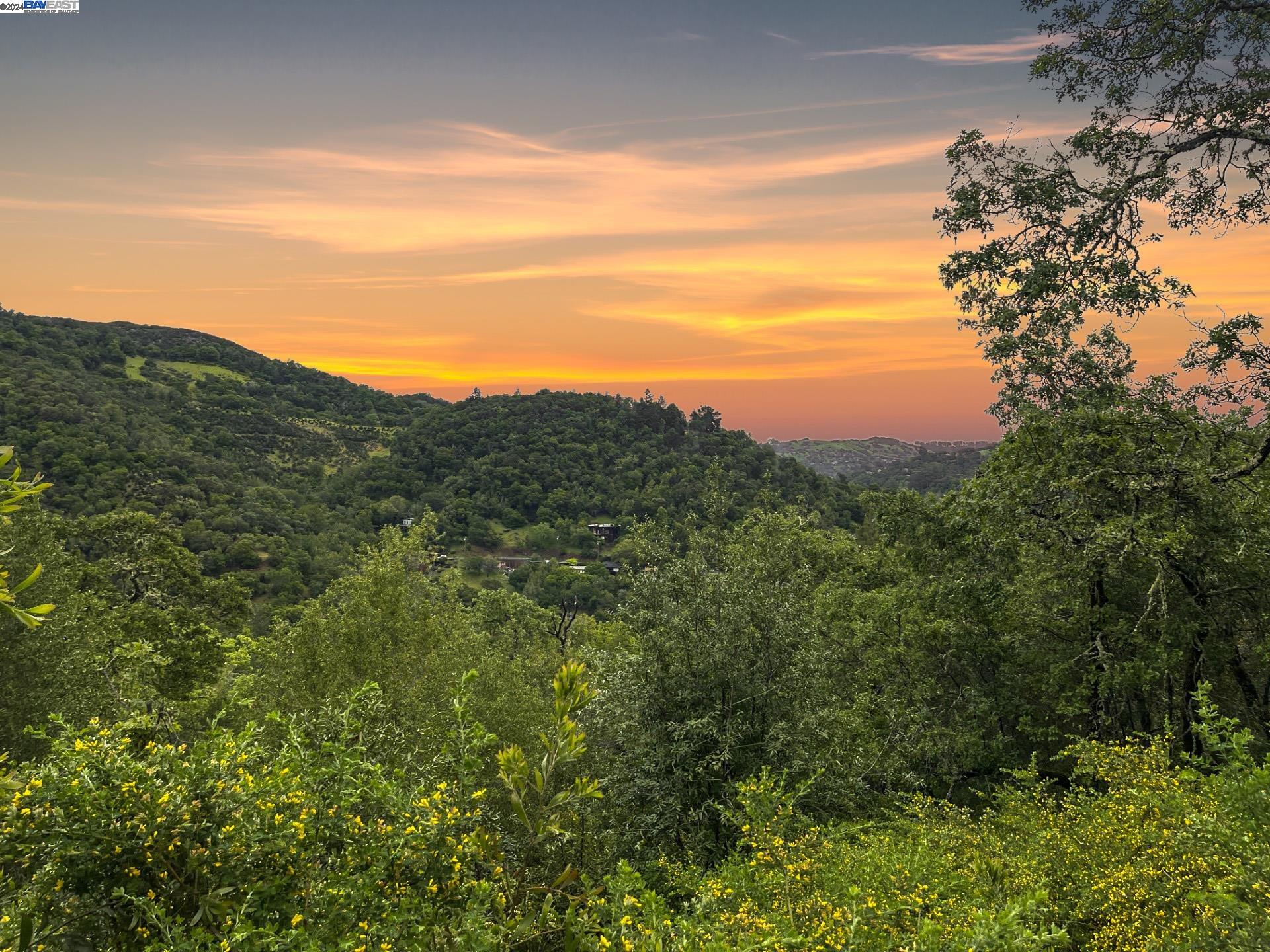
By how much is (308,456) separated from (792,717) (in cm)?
14481

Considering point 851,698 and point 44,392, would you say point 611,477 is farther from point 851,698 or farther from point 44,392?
point 851,698

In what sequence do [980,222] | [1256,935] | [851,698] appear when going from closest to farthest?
1. [1256,935]
2. [980,222]
3. [851,698]

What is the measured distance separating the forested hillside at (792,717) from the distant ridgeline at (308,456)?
4924 cm

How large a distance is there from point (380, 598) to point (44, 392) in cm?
10922

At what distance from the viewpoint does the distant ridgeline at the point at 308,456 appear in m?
80.8

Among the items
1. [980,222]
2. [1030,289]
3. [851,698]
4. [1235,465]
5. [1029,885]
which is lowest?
[851,698]

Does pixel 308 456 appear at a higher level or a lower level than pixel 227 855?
higher

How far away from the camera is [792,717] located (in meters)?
13.6

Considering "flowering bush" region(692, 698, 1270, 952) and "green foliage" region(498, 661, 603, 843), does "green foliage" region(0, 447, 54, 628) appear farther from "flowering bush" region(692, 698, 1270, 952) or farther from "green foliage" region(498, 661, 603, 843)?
"flowering bush" region(692, 698, 1270, 952)

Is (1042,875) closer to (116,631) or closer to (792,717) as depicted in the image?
(792,717)

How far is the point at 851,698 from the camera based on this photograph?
19.8 meters

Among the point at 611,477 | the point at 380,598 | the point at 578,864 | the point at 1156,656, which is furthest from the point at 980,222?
the point at 611,477

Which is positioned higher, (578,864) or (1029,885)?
Result: (1029,885)

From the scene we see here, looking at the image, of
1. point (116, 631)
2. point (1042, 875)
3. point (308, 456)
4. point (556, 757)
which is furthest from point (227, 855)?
point (308, 456)
